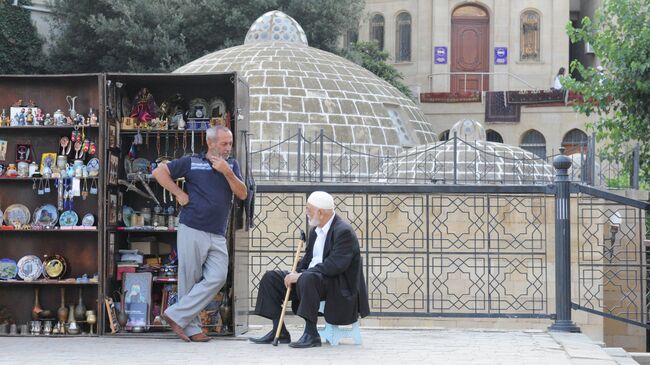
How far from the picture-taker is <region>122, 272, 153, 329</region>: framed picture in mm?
8852

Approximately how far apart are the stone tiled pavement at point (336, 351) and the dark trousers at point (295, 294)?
0.26 meters

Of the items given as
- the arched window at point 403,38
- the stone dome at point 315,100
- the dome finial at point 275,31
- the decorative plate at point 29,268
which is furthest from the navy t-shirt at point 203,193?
the arched window at point 403,38

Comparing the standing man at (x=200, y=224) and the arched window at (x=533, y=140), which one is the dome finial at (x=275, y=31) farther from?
the standing man at (x=200, y=224)

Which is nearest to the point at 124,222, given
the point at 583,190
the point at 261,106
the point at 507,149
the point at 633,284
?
the point at 583,190

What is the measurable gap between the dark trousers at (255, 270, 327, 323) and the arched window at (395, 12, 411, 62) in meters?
34.8

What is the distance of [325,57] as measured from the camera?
87.6 feet

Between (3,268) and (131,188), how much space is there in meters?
1.18

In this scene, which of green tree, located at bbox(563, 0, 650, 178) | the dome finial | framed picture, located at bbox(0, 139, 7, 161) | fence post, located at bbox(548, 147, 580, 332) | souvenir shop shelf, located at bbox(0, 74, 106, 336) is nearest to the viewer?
souvenir shop shelf, located at bbox(0, 74, 106, 336)

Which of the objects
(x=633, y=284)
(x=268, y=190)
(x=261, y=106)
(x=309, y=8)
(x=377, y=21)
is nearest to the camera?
(x=268, y=190)

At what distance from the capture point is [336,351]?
7793 mm

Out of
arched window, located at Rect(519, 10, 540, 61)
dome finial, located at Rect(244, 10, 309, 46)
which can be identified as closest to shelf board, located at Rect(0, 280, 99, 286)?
dome finial, located at Rect(244, 10, 309, 46)

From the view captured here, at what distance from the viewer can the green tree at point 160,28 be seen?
105 ft

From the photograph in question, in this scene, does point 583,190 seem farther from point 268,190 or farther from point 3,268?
point 3,268

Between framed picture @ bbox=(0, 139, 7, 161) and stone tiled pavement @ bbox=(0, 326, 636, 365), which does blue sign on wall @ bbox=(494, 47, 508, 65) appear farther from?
framed picture @ bbox=(0, 139, 7, 161)
